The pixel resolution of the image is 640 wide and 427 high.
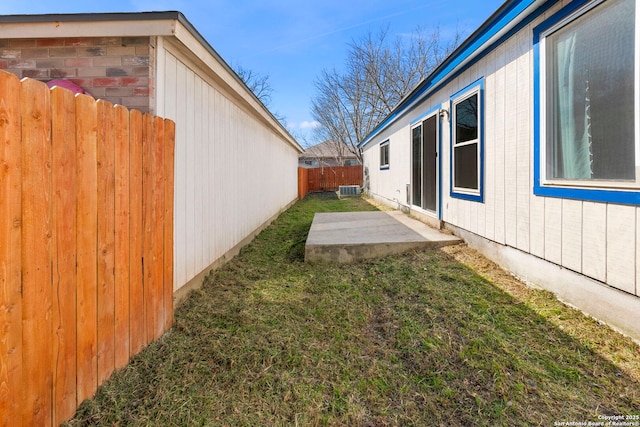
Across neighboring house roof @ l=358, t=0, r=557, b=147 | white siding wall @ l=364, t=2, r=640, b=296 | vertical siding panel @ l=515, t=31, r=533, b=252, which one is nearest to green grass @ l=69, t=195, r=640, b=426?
white siding wall @ l=364, t=2, r=640, b=296

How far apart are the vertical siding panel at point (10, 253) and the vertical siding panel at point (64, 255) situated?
173 millimetres

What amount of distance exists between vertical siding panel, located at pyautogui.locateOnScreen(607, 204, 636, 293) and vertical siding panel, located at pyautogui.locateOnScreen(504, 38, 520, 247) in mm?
1089

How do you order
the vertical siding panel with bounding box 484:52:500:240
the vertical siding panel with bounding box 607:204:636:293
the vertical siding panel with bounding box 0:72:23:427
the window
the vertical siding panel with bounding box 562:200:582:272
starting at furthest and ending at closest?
the window < the vertical siding panel with bounding box 484:52:500:240 < the vertical siding panel with bounding box 562:200:582:272 < the vertical siding panel with bounding box 607:204:636:293 < the vertical siding panel with bounding box 0:72:23:427

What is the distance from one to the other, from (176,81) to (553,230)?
351 centimetres

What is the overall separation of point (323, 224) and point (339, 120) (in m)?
16.5

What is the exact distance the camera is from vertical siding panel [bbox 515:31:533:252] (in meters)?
3.20

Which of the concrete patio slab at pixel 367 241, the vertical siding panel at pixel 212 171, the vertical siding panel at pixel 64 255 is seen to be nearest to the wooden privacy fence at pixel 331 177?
the concrete patio slab at pixel 367 241

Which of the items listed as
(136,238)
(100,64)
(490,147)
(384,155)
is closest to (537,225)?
(490,147)

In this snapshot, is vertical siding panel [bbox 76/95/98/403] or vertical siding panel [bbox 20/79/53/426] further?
vertical siding panel [bbox 76/95/98/403]

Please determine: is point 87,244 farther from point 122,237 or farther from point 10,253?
point 10,253

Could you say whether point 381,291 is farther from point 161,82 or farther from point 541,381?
point 161,82

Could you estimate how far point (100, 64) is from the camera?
2695mm

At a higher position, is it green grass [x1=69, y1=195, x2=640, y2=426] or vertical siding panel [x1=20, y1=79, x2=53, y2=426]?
vertical siding panel [x1=20, y1=79, x2=53, y2=426]

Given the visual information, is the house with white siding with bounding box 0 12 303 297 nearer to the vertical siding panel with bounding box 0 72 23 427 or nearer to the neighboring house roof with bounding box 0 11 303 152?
the neighboring house roof with bounding box 0 11 303 152
